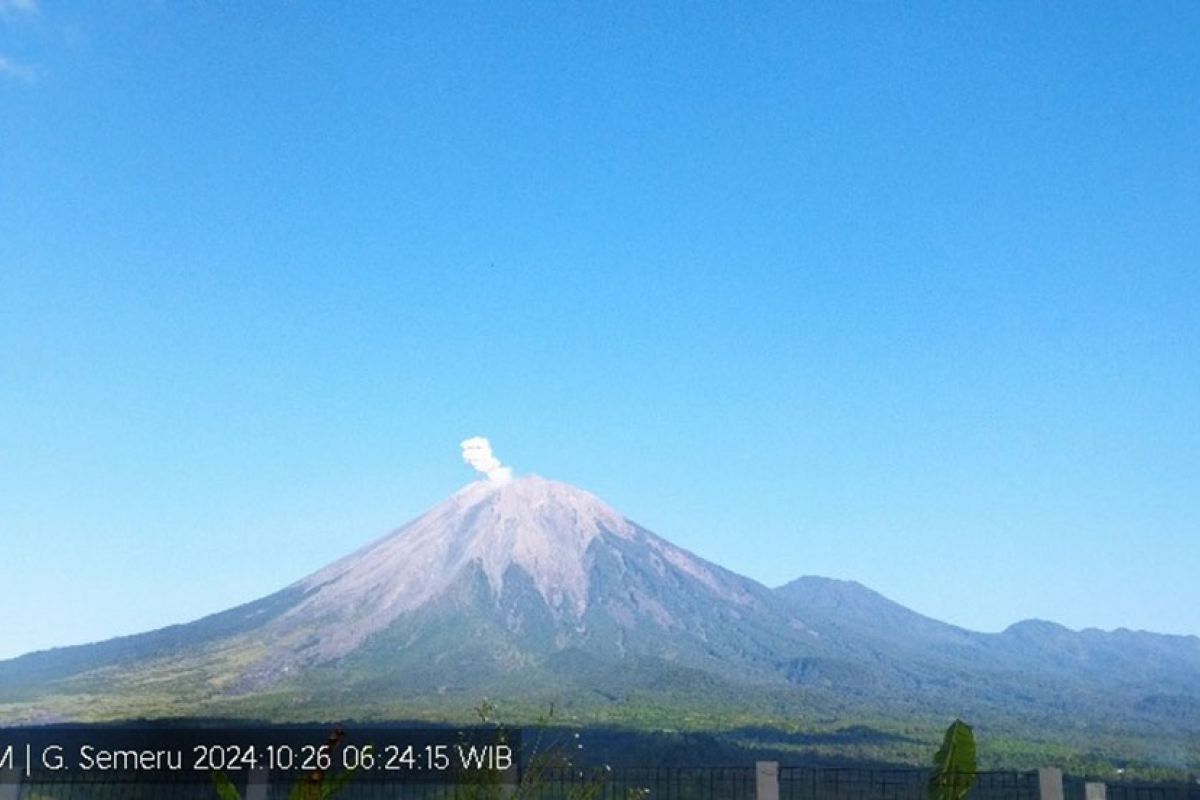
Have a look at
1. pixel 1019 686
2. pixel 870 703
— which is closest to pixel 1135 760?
pixel 870 703

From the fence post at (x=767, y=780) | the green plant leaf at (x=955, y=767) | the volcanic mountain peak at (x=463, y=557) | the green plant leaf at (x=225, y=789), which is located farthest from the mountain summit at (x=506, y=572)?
the green plant leaf at (x=225, y=789)

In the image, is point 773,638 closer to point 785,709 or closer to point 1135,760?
point 785,709

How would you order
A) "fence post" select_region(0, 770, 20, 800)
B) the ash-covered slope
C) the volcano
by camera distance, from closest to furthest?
"fence post" select_region(0, 770, 20, 800), the volcano, the ash-covered slope

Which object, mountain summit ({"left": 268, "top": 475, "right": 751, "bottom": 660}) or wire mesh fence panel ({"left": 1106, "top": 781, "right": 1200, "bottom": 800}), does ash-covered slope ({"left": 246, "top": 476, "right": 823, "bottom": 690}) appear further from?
wire mesh fence panel ({"left": 1106, "top": 781, "right": 1200, "bottom": 800})

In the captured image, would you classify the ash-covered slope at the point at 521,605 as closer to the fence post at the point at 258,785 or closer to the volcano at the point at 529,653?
the volcano at the point at 529,653

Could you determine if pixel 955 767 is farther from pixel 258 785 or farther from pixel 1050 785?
pixel 258 785

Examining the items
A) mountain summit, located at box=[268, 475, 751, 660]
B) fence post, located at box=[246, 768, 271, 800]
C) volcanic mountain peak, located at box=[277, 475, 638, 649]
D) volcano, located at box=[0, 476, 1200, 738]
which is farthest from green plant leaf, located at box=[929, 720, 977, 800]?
volcanic mountain peak, located at box=[277, 475, 638, 649]
